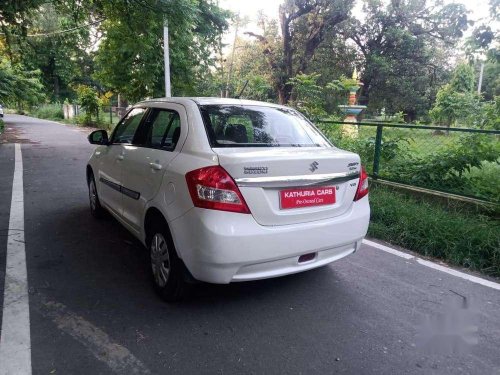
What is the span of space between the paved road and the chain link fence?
7.88ft

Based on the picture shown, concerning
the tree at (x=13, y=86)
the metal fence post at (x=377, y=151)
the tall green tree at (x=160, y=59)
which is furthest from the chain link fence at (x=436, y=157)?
the tree at (x=13, y=86)

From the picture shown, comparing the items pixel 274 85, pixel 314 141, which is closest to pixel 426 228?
pixel 314 141

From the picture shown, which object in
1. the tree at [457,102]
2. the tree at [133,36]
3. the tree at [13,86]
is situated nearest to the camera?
the tree at [133,36]

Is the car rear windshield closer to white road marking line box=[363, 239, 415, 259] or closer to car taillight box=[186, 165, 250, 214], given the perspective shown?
car taillight box=[186, 165, 250, 214]

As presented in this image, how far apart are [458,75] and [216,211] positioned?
1024 inches

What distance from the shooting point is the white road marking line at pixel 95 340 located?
7.89 ft

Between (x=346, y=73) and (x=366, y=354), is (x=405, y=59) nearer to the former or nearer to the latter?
(x=346, y=73)

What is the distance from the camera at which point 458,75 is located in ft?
78.9

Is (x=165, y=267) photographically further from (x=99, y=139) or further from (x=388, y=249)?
(x=388, y=249)

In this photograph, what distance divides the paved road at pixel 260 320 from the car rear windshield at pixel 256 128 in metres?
1.27

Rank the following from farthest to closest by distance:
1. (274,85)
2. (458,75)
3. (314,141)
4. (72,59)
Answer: (72,59) → (274,85) → (458,75) → (314,141)

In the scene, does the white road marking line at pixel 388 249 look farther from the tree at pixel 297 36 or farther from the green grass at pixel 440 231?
the tree at pixel 297 36

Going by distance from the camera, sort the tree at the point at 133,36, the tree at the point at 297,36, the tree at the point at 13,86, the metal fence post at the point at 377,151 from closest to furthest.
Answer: the metal fence post at the point at 377,151, the tree at the point at 133,36, the tree at the point at 13,86, the tree at the point at 297,36

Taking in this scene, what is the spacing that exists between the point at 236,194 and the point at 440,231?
10.2 ft
